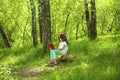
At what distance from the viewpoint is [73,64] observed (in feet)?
45.7

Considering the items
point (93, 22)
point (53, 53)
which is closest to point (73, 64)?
point (53, 53)

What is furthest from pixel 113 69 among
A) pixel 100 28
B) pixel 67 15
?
pixel 100 28

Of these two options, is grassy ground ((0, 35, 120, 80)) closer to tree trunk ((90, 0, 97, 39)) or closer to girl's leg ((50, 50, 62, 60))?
girl's leg ((50, 50, 62, 60))

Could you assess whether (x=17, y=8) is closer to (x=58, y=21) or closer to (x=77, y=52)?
(x=58, y=21)

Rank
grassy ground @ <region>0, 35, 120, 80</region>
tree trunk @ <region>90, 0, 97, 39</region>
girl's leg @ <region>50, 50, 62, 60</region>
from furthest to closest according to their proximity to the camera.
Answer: tree trunk @ <region>90, 0, 97, 39</region>, girl's leg @ <region>50, 50, 62, 60</region>, grassy ground @ <region>0, 35, 120, 80</region>

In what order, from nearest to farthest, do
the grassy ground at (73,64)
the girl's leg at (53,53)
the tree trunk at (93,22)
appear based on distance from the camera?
the grassy ground at (73,64) < the girl's leg at (53,53) < the tree trunk at (93,22)

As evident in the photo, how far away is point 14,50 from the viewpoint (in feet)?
68.8

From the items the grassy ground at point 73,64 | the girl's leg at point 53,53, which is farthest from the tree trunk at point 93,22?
the girl's leg at point 53,53

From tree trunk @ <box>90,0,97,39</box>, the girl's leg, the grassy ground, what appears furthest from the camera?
tree trunk @ <box>90,0,97,39</box>

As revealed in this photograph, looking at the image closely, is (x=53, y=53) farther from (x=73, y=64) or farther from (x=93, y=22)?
(x=93, y=22)

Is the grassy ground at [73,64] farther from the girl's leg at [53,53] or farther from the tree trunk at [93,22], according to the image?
the tree trunk at [93,22]

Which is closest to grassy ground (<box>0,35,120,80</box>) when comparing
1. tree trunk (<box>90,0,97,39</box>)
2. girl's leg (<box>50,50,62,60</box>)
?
girl's leg (<box>50,50,62,60</box>)

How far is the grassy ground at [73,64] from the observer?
389 inches

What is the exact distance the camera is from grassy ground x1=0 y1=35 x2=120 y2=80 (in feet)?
32.4
